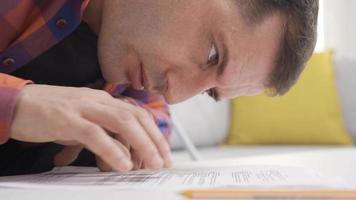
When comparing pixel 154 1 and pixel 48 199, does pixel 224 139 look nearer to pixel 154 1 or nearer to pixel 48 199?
pixel 154 1

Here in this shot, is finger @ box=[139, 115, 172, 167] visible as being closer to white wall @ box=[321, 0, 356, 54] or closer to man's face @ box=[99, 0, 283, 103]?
man's face @ box=[99, 0, 283, 103]

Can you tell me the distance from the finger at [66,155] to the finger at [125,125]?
23 centimetres

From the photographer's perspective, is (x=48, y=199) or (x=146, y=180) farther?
(x=146, y=180)

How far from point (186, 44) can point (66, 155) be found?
0.28 metres

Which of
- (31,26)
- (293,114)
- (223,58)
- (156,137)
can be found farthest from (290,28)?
(293,114)

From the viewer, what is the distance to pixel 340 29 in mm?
2635

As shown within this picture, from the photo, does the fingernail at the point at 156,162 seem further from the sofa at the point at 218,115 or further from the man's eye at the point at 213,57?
the sofa at the point at 218,115

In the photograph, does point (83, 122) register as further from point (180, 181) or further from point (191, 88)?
point (191, 88)

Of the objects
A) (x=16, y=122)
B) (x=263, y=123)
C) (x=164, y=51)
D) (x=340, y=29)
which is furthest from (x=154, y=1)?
(x=340, y=29)

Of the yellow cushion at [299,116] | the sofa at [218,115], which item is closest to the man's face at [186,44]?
the sofa at [218,115]

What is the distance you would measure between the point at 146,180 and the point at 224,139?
1.75 m

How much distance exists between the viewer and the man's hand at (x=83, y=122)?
51 cm

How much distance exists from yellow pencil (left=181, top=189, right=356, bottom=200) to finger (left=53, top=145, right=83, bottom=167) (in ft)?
1.21

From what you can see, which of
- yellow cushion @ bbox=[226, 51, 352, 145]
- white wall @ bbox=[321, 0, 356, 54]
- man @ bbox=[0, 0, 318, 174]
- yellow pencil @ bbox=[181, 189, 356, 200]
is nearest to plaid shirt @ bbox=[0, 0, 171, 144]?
man @ bbox=[0, 0, 318, 174]
